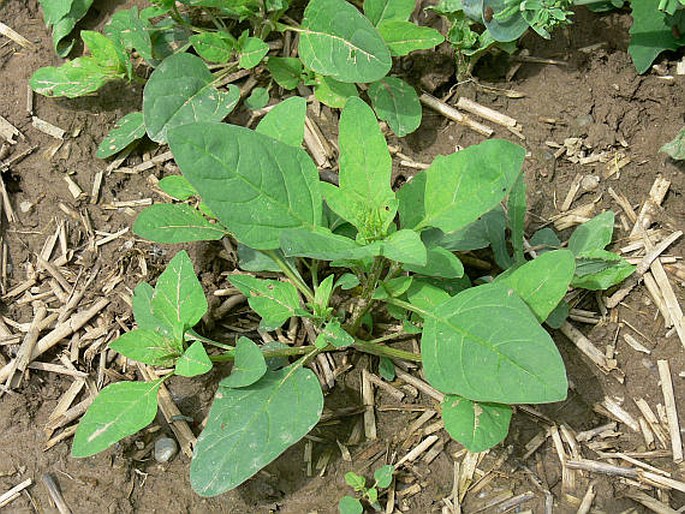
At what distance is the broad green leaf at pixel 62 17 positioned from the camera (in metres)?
2.78

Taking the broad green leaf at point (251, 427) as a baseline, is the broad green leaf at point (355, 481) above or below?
below

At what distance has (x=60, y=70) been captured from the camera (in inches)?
108

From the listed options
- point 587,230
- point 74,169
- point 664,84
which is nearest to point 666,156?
point 664,84

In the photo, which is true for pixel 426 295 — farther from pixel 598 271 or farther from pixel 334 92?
pixel 334 92

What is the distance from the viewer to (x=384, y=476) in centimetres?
228

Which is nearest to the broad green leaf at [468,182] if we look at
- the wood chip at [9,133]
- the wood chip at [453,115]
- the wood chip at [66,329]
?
the wood chip at [453,115]

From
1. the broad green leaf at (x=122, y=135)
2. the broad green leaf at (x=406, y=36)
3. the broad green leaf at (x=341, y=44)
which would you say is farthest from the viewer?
the broad green leaf at (x=122, y=135)

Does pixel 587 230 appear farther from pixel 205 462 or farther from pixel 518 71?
pixel 205 462

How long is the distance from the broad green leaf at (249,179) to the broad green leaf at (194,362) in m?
0.34

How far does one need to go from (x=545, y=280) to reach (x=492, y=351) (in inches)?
11.0

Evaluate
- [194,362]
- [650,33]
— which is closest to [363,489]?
[194,362]

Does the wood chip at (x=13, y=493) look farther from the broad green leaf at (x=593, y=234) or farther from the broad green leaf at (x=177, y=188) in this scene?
the broad green leaf at (x=593, y=234)

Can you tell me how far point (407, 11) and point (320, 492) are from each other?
168 centimetres

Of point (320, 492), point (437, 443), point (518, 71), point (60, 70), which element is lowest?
point (320, 492)
